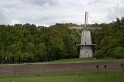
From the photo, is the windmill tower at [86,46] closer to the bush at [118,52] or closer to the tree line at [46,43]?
the tree line at [46,43]

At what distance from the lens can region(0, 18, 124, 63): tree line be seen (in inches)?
3675

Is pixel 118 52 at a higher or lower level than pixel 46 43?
lower

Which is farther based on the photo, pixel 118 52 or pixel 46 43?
pixel 46 43

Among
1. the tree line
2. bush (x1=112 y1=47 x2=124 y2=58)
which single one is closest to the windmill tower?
the tree line

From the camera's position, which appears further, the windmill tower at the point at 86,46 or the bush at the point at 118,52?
the windmill tower at the point at 86,46

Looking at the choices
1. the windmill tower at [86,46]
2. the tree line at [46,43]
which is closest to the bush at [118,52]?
the tree line at [46,43]

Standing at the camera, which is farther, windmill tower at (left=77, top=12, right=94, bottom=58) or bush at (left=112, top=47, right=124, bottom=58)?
windmill tower at (left=77, top=12, right=94, bottom=58)

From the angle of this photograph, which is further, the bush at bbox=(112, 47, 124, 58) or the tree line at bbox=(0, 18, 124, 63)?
the tree line at bbox=(0, 18, 124, 63)

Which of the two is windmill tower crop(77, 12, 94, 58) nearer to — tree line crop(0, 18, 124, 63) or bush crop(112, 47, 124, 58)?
tree line crop(0, 18, 124, 63)

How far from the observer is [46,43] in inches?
4035

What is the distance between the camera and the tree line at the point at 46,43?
93.3m

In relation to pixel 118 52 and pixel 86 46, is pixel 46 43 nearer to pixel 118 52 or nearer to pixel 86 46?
pixel 86 46

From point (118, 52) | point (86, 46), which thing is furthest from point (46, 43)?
point (118, 52)

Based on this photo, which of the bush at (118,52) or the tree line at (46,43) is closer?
the bush at (118,52)
